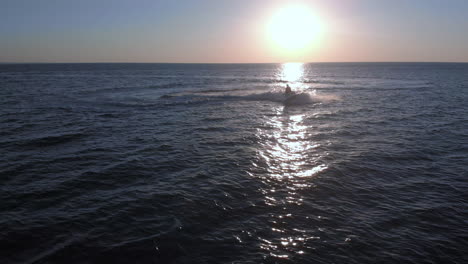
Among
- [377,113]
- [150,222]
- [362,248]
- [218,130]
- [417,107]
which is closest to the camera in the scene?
[362,248]

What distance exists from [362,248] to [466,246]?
3310 millimetres

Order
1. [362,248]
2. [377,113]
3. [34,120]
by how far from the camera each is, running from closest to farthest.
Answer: [362,248] < [34,120] < [377,113]

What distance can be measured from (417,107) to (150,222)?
36319mm

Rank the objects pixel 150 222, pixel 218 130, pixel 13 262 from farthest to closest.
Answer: pixel 218 130 < pixel 150 222 < pixel 13 262

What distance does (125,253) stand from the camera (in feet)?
28.9

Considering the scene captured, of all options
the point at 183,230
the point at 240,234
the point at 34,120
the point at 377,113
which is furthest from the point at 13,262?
the point at 377,113

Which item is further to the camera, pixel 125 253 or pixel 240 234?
pixel 240 234

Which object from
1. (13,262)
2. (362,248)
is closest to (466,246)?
(362,248)

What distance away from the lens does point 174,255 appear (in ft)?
28.6

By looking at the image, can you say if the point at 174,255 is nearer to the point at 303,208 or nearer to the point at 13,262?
the point at 13,262

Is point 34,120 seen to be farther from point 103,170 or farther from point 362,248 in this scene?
point 362,248

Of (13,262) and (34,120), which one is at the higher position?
(34,120)

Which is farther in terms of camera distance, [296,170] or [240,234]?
[296,170]

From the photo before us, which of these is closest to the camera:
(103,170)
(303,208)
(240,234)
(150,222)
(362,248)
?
(362,248)
